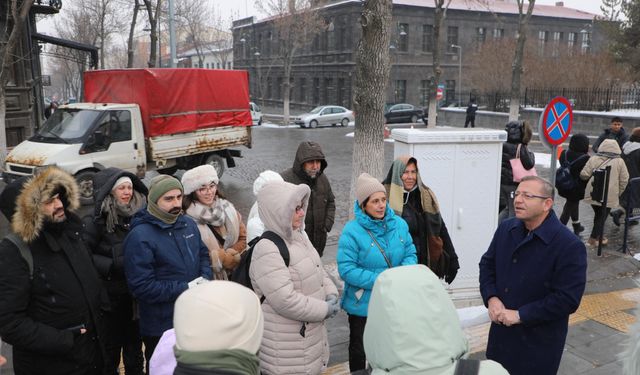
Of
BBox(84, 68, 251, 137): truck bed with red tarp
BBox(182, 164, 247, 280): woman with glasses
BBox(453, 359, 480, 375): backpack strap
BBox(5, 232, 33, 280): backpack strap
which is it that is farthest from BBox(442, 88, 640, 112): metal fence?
BBox(5, 232, 33, 280): backpack strap

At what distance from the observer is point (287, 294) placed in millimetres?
2961

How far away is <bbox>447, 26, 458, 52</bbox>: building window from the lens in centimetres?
4678

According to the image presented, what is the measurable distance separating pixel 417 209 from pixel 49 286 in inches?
113

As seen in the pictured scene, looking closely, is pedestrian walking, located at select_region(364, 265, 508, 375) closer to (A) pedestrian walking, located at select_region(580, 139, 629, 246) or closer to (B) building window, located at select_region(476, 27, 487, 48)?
(A) pedestrian walking, located at select_region(580, 139, 629, 246)

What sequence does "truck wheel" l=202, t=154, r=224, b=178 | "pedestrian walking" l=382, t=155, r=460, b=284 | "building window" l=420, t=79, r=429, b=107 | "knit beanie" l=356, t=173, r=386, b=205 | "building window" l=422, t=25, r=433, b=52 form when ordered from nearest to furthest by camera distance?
"knit beanie" l=356, t=173, r=386, b=205, "pedestrian walking" l=382, t=155, r=460, b=284, "truck wheel" l=202, t=154, r=224, b=178, "building window" l=422, t=25, r=433, b=52, "building window" l=420, t=79, r=429, b=107

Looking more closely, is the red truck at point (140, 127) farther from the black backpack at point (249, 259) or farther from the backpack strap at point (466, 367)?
the backpack strap at point (466, 367)

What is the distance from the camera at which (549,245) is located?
3117 millimetres

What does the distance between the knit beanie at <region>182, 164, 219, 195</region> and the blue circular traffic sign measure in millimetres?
4339

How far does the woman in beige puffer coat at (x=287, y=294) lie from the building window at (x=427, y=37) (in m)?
45.1

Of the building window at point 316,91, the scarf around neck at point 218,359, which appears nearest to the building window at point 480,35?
the building window at point 316,91

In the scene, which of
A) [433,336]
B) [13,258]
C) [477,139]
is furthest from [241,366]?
[477,139]

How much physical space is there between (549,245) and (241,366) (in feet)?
7.01

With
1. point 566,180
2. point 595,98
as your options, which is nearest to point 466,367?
point 566,180

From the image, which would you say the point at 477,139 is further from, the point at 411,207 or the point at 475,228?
the point at 411,207
